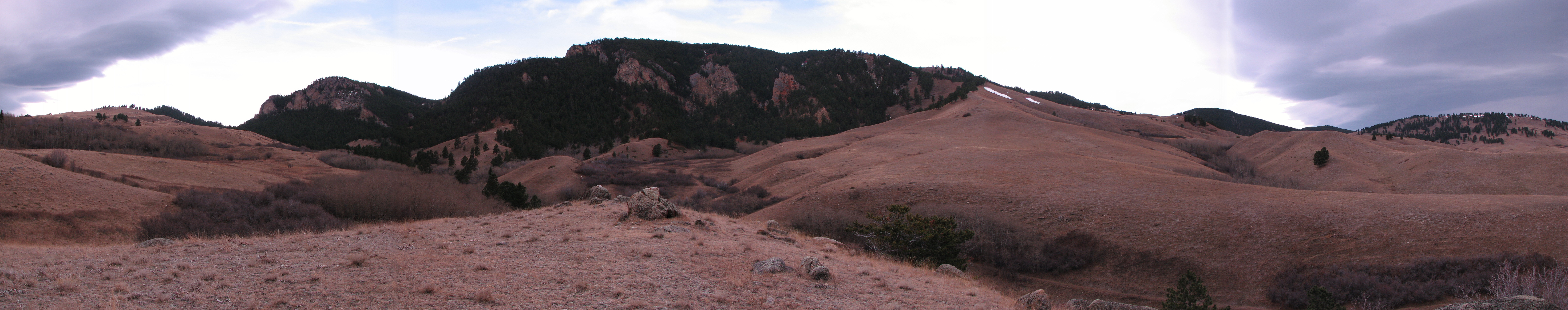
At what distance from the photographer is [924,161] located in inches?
1526

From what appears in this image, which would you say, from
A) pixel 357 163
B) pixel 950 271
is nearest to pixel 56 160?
pixel 950 271

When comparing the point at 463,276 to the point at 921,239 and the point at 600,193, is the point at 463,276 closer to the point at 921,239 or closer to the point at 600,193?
the point at 921,239

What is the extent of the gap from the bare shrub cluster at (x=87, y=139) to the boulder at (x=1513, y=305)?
58.2 m

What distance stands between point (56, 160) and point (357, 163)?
128 feet

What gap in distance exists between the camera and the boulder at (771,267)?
435 inches

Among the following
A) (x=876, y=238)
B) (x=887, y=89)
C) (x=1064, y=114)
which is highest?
(x=887, y=89)

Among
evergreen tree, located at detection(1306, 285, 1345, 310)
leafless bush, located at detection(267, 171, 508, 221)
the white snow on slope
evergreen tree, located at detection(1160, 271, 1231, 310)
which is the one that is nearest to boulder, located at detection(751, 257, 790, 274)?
evergreen tree, located at detection(1160, 271, 1231, 310)

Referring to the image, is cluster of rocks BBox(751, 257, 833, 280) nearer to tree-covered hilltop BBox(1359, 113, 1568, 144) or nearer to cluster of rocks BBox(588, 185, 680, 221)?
cluster of rocks BBox(588, 185, 680, 221)

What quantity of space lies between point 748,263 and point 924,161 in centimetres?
2865

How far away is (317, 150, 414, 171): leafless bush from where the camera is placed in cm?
5644

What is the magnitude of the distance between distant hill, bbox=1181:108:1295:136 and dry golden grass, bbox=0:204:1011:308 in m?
147

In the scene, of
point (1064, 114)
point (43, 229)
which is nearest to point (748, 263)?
point (43, 229)

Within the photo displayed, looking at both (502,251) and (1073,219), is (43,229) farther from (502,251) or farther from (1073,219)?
(1073,219)

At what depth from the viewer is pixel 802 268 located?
11.4 meters
